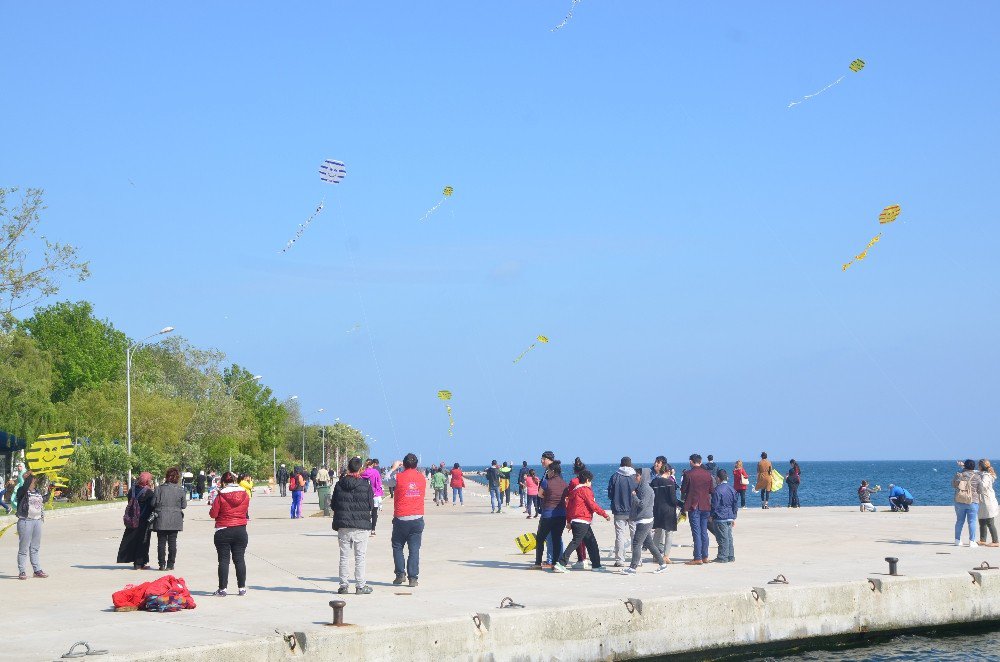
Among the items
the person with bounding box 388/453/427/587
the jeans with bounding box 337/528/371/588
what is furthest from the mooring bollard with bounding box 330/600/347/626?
the person with bounding box 388/453/427/587

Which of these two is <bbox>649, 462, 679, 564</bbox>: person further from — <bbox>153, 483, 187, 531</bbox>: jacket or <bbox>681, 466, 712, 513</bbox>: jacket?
<bbox>153, 483, 187, 531</bbox>: jacket

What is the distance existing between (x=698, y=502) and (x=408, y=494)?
17.1ft

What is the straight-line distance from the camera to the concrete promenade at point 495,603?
11.9 metres

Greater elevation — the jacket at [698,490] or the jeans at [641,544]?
the jacket at [698,490]

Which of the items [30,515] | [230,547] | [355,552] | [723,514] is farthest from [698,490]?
[30,515]

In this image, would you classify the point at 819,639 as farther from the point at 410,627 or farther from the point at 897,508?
the point at 897,508

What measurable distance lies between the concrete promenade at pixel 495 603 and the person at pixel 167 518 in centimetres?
48

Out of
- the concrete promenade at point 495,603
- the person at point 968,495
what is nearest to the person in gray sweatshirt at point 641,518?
the concrete promenade at point 495,603

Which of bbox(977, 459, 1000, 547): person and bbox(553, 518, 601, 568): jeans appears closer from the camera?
bbox(553, 518, 601, 568): jeans

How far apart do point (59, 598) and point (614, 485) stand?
8.14 metres

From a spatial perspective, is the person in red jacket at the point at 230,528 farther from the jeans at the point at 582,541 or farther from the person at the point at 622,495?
the person at the point at 622,495

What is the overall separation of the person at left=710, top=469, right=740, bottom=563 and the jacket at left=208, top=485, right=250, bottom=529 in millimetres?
7715

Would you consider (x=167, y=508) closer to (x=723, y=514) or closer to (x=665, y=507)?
(x=665, y=507)

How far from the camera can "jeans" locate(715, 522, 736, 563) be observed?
1880 cm
